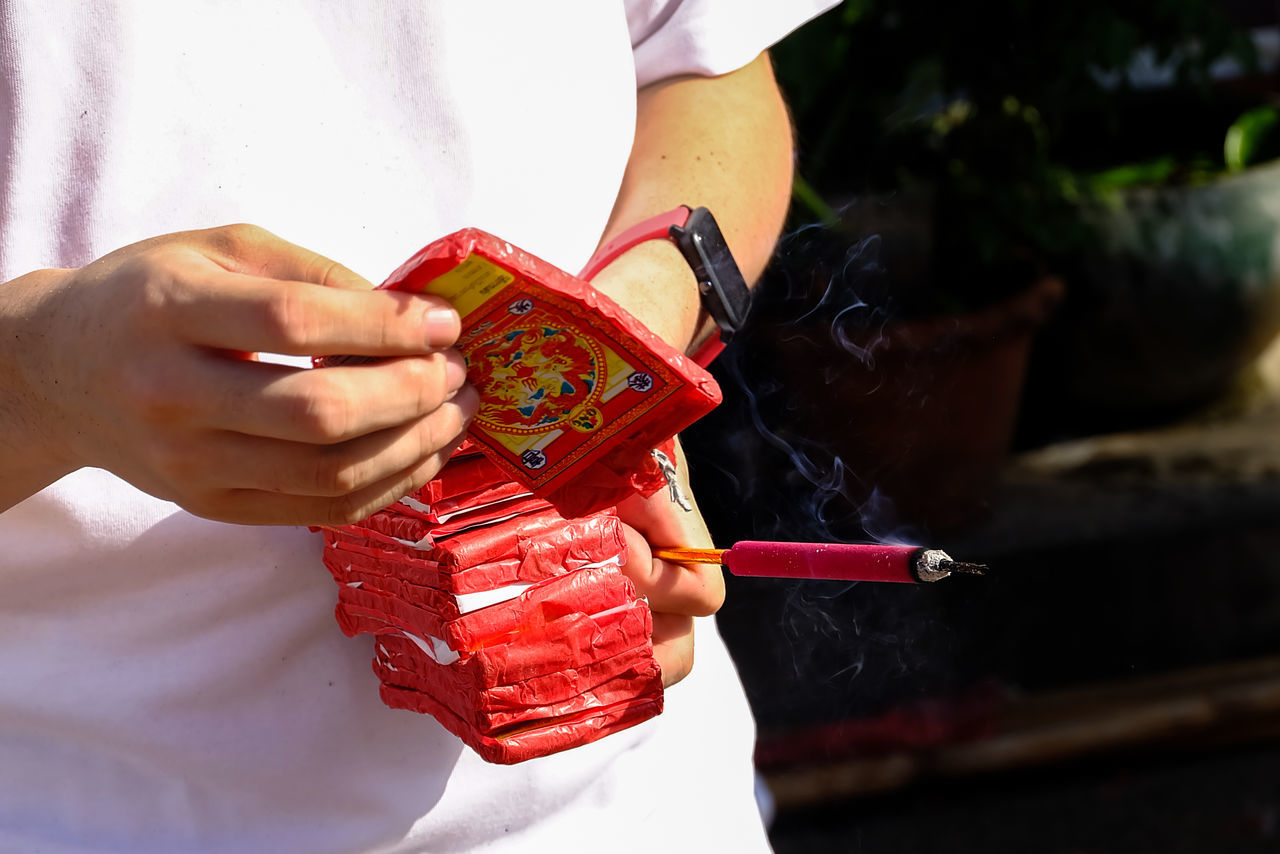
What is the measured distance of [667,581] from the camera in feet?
3.50

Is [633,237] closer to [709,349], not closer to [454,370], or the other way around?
[709,349]

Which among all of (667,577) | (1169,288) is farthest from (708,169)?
(1169,288)

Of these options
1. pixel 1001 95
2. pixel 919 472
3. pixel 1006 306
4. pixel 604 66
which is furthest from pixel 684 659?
pixel 1001 95

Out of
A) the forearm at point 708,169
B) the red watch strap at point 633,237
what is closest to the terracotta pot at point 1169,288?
the forearm at point 708,169

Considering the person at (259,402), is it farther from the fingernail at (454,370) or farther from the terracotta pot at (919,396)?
the terracotta pot at (919,396)

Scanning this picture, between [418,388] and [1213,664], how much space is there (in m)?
2.94

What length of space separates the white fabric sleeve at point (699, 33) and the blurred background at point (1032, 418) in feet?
2.74

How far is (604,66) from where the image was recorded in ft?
3.75

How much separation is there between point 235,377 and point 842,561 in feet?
1.49

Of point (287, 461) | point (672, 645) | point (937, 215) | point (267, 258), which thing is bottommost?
point (937, 215)

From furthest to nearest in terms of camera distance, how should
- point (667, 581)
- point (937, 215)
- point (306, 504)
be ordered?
point (937, 215), point (667, 581), point (306, 504)

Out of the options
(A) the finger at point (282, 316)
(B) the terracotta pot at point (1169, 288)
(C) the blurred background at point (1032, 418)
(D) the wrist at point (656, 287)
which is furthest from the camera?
(B) the terracotta pot at point (1169, 288)

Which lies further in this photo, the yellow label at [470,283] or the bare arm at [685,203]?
the bare arm at [685,203]

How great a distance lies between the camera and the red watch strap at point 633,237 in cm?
110
